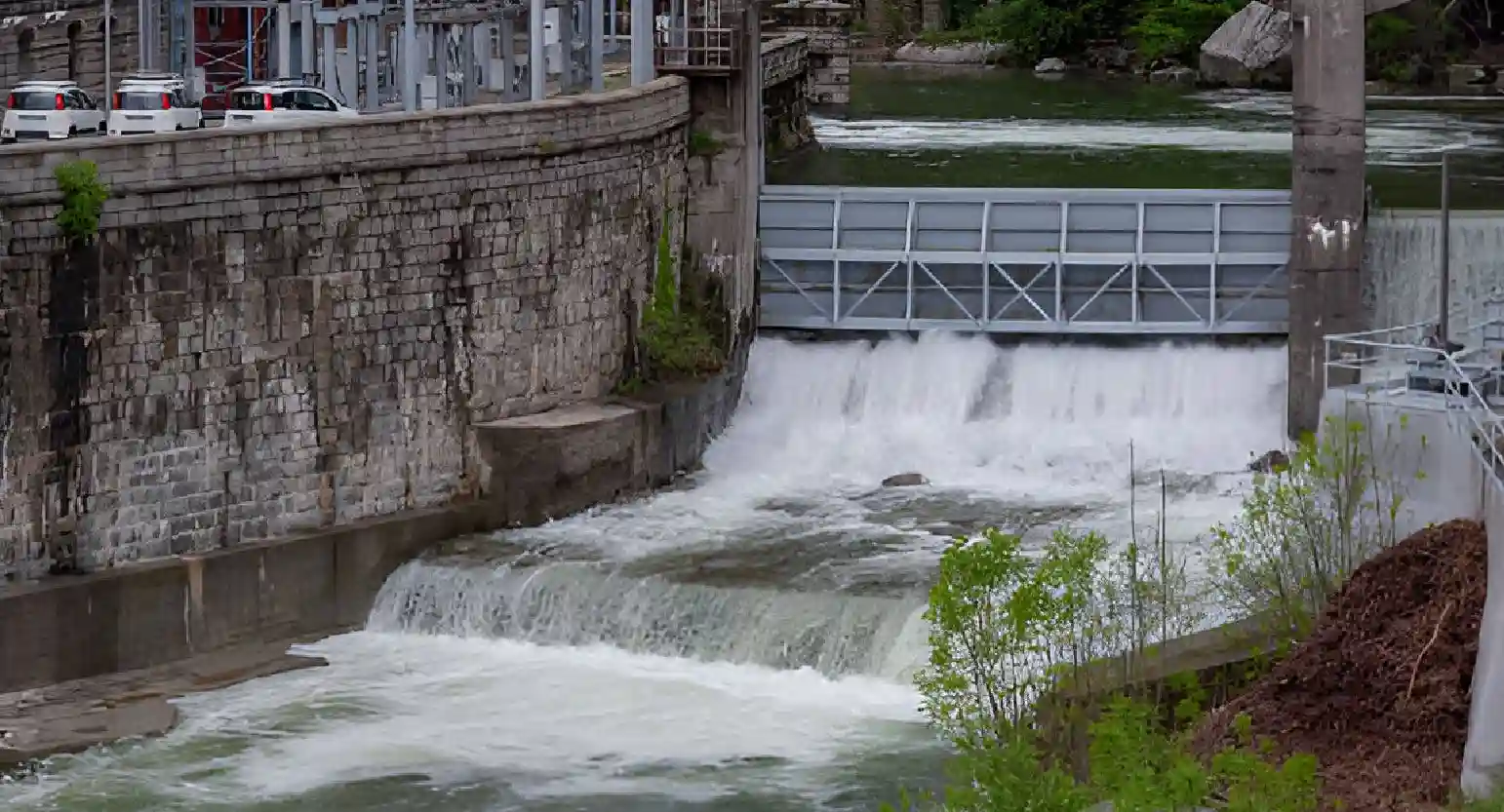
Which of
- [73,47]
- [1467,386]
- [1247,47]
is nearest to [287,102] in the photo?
[73,47]

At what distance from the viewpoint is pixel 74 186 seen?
30.0 m

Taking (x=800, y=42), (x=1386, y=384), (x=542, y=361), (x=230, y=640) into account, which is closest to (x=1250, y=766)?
(x=1386, y=384)

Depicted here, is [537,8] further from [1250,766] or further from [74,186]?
[1250,766]

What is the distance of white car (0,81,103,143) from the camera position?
122 ft

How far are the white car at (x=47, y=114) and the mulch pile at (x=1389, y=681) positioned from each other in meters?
20.1

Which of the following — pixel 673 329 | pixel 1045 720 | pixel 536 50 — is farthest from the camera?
pixel 536 50

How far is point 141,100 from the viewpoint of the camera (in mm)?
38625

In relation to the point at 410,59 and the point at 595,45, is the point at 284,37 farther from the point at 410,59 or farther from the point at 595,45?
the point at 595,45

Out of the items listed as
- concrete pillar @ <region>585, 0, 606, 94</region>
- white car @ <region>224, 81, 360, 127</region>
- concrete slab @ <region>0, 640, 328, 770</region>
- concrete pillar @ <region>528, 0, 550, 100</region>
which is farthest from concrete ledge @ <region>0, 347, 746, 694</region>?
concrete pillar @ <region>585, 0, 606, 94</region>

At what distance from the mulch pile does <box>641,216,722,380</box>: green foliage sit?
52.5ft

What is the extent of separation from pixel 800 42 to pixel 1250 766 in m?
47.1

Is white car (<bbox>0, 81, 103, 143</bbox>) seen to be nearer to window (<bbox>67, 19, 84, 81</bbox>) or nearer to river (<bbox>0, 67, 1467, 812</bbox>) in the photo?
window (<bbox>67, 19, 84, 81</bbox>)

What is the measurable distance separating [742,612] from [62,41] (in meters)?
21.8

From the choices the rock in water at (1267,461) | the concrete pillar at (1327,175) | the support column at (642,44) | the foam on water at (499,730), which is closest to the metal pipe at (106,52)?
the support column at (642,44)
